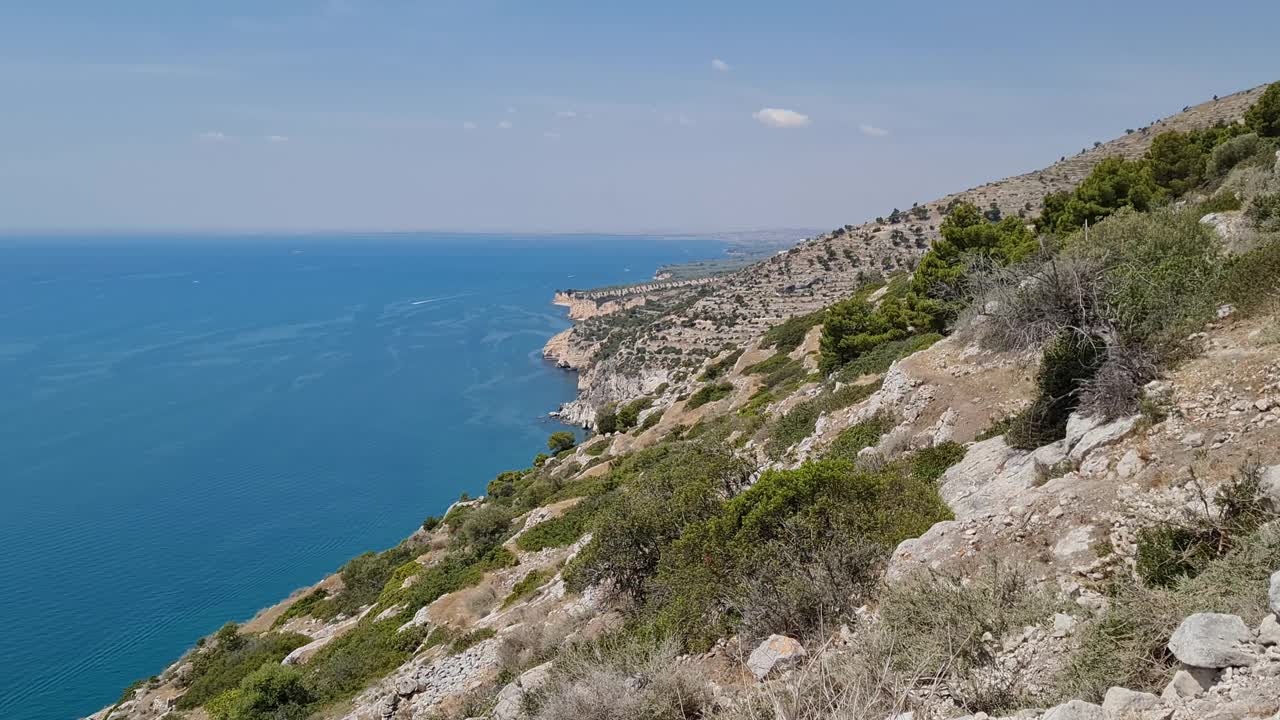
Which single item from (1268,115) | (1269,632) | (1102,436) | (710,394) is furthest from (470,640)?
(1268,115)

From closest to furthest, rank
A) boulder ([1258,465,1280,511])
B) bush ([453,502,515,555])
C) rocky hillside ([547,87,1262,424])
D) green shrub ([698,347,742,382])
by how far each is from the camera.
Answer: boulder ([1258,465,1280,511]) → bush ([453,502,515,555]) → green shrub ([698,347,742,382]) → rocky hillside ([547,87,1262,424])

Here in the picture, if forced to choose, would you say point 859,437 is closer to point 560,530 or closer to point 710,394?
point 560,530

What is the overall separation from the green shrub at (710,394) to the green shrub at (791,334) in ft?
18.4

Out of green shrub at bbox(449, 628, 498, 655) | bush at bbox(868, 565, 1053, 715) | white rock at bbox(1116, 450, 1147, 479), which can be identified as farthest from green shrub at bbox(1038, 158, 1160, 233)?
green shrub at bbox(449, 628, 498, 655)

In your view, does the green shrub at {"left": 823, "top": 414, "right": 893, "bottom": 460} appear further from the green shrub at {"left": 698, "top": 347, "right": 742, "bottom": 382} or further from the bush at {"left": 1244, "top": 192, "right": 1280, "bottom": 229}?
the green shrub at {"left": 698, "top": 347, "right": 742, "bottom": 382}

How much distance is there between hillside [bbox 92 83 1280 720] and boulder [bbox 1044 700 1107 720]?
0.05 feet

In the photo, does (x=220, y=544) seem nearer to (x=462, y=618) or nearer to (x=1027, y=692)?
(x=462, y=618)

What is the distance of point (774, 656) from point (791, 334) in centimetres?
3863

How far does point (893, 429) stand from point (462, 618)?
1443cm

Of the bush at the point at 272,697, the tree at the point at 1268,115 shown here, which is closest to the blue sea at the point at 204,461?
the bush at the point at 272,697

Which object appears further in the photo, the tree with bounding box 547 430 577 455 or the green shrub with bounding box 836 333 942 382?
the tree with bounding box 547 430 577 455

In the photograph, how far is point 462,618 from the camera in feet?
65.1

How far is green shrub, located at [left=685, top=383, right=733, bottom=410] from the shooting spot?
39188 mm

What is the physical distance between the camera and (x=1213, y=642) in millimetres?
4562
